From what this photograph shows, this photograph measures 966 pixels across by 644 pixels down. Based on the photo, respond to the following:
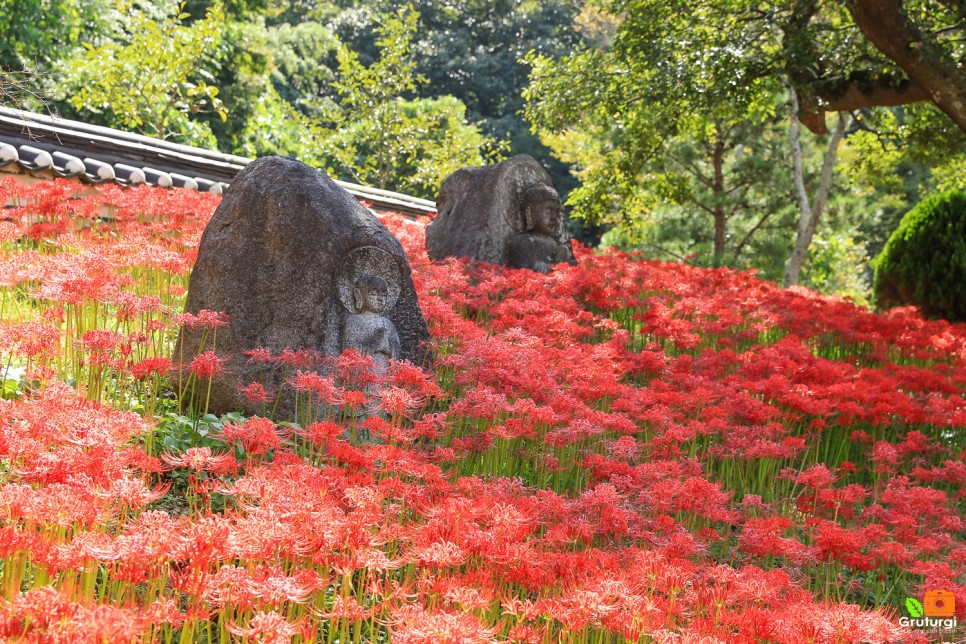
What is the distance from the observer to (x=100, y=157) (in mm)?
10812

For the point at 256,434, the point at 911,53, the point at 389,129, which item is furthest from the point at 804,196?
the point at 256,434

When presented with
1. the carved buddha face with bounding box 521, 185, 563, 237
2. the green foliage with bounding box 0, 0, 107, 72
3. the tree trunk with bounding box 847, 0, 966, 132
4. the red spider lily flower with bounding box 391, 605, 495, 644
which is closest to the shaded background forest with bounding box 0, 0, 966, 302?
the green foliage with bounding box 0, 0, 107, 72

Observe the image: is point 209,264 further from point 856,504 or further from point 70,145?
point 70,145

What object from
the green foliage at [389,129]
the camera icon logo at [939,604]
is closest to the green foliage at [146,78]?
the green foliage at [389,129]

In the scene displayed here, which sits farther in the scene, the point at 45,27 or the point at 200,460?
the point at 45,27

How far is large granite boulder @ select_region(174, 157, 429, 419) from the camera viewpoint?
493cm

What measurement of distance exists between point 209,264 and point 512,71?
32657 mm

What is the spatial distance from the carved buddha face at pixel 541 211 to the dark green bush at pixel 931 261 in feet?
18.1

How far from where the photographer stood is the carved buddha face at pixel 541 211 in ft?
30.7

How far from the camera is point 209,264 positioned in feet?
16.7

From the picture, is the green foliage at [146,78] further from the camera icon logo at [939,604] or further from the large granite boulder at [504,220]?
the camera icon logo at [939,604]

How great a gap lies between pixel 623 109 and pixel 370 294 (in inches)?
302

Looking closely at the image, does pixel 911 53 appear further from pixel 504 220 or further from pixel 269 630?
pixel 269 630

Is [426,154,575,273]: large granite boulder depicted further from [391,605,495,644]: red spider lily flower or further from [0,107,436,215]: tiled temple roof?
[391,605,495,644]: red spider lily flower
